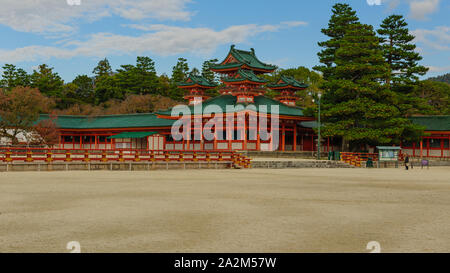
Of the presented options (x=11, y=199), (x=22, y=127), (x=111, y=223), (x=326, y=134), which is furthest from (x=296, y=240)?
(x=22, y=127)

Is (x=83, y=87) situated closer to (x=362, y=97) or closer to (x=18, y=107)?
(x=18, y=107)

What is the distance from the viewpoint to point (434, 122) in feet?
143

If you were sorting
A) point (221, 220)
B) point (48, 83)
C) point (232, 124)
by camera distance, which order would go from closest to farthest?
point (221, 220) → point (232, 124) → point (48, 83)

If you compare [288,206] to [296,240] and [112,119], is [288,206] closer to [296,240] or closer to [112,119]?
[296,240]

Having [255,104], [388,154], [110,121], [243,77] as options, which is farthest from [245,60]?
[388,154]

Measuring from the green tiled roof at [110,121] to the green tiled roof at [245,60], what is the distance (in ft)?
29.0

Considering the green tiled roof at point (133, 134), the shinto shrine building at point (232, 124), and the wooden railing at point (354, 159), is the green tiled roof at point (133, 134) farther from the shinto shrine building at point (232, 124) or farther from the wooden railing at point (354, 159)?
the wooden railing at point (354, 159)

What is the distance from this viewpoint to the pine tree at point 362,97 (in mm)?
35031

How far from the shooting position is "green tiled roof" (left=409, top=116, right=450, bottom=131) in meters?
41.7

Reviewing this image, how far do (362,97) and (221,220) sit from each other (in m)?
31.4

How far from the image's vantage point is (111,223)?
795 cm

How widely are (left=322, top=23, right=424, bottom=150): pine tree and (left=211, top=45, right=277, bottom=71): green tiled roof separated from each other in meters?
11.7

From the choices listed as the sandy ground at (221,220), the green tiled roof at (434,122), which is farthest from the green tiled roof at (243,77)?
the sandy ground at (221,220)

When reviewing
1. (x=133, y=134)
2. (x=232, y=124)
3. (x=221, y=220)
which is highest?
(x=232, y=124)
